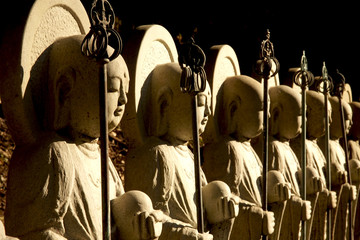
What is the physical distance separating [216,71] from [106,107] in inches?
90.2

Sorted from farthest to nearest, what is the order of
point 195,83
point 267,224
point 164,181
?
point 267,224, point 164,181, point 195,83

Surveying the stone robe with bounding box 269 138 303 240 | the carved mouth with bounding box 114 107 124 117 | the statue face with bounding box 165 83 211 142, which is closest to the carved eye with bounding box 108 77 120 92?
the carved mouth with bounding box 114 107 124 117

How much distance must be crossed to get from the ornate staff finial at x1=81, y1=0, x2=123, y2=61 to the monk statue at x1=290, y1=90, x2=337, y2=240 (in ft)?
11.6

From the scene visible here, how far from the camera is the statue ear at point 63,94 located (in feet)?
13.2

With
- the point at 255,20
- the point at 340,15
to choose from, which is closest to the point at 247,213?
Result: the point at 255,20

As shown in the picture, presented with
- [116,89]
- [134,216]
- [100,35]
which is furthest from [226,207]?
[100,35]

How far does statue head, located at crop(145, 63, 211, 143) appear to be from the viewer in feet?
16.2

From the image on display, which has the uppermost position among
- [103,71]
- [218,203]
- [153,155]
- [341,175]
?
[103,71]

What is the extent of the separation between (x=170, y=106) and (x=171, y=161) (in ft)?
1.23

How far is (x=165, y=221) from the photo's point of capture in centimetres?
461

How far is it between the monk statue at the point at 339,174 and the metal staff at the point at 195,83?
3.46 meters

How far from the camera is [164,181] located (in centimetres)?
472

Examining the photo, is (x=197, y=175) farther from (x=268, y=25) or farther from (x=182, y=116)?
(x=268, y=25)

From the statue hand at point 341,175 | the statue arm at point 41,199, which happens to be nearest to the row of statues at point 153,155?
the statue arm at point 41,199
